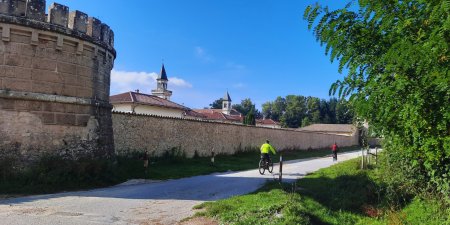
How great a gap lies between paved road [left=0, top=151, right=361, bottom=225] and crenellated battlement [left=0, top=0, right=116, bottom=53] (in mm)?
4942

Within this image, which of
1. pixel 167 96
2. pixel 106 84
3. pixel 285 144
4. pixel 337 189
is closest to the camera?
pixel 337 189

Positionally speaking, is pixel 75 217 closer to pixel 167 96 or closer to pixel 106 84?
pixel 106 84

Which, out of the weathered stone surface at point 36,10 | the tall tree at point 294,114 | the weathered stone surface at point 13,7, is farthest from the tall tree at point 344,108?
the tall tree at point 294,114

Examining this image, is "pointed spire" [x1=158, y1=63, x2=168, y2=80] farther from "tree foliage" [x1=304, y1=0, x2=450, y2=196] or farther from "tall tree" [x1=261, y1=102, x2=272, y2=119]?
"tree foliage" [x1=304, y1=0, x2=450, y2=196]

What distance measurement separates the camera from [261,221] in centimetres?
715

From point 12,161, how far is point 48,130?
1311 millimetres

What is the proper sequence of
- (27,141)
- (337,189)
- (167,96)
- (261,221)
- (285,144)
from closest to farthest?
(261,221) → (27,141) → (337,189) → (285,144) → (167,96)

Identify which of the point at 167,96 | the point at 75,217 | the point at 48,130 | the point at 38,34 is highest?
the point at 167,96

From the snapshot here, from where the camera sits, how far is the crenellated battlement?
1099 cm

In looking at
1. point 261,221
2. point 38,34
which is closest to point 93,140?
point 38,34

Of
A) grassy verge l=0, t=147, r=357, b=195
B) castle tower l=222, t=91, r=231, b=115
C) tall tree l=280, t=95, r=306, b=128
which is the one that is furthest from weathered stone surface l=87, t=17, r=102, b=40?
tall tree l=280, t=95, r=306, b=128

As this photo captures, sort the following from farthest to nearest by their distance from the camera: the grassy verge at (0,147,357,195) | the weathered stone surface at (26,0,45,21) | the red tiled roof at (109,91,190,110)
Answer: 1. the red tiled roof at (109,91,190,110)
2. the weathered stone surface at (26,0,45,21)
3. the grassy verge at (0,147,357,195)

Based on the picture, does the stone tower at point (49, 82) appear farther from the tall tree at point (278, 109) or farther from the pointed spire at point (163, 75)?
the tall tree at point (278, 109)

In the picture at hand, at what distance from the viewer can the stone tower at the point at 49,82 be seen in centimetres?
1096
